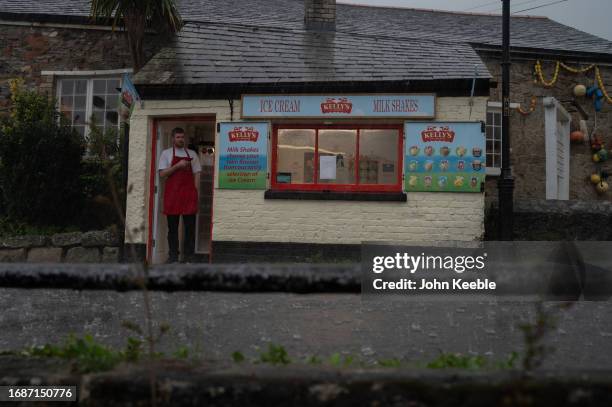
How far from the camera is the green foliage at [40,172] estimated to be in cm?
948

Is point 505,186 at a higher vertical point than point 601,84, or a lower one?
lower

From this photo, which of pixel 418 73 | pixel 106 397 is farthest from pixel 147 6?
pixel 106 397

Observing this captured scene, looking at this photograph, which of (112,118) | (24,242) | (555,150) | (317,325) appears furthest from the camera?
(555,150)

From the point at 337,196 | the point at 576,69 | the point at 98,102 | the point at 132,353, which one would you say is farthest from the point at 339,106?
the point at 576,69

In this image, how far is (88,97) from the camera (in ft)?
40.5

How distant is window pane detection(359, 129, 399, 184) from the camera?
9.16 m

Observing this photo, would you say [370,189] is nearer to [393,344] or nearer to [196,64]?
[196,64]

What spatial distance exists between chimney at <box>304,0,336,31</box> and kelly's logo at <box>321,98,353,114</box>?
371cm

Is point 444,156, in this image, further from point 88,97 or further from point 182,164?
point 88,97

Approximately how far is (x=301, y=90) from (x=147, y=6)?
10.9 feet

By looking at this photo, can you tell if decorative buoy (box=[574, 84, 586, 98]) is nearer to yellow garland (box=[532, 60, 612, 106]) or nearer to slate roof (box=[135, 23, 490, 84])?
yellow garland (box=[532, 60, 612, 106])

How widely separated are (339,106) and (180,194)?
9.52ft

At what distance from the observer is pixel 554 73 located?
524 inches

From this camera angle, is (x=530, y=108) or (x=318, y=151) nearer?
(x=318, y=151)
